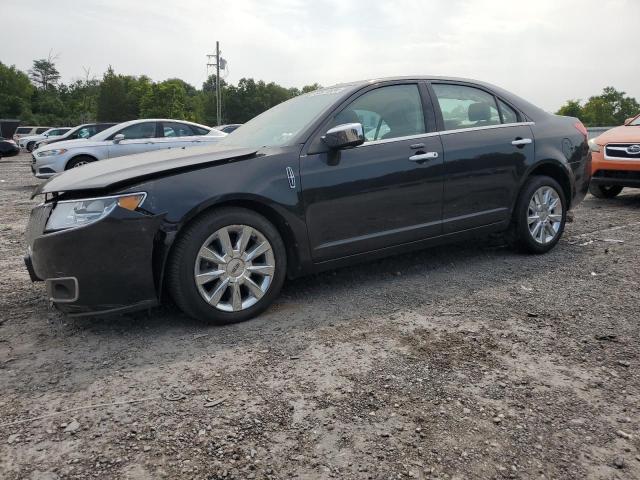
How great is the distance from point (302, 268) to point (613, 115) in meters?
85.0

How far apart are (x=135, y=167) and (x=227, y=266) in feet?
2.92

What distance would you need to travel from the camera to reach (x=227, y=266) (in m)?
3.42

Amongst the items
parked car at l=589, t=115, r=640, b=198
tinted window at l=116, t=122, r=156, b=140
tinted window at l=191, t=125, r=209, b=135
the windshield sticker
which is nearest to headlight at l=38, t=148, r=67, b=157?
tinted window at l=116, t=122, r=156, b=140

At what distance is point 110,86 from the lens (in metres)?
73.0

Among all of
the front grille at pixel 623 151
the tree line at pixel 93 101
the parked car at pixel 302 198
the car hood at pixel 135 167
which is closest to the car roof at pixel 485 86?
the parked car at pixel 302 198

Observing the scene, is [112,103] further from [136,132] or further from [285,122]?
[285,122]

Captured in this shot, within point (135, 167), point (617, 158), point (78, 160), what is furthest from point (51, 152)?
point (617, 158)

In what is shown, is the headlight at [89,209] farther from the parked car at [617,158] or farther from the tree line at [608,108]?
the tree line at [608,108]

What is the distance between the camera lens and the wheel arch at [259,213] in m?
3.28

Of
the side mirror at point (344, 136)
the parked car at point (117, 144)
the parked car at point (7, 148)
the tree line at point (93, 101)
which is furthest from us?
the tree line at point (93, 101)

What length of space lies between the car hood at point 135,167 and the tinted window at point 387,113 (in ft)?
2.92

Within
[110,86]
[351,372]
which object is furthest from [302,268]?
[110,86]

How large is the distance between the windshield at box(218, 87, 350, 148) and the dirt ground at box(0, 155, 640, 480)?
119 centimetres

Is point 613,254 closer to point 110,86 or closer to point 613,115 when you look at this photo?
point 110,86
